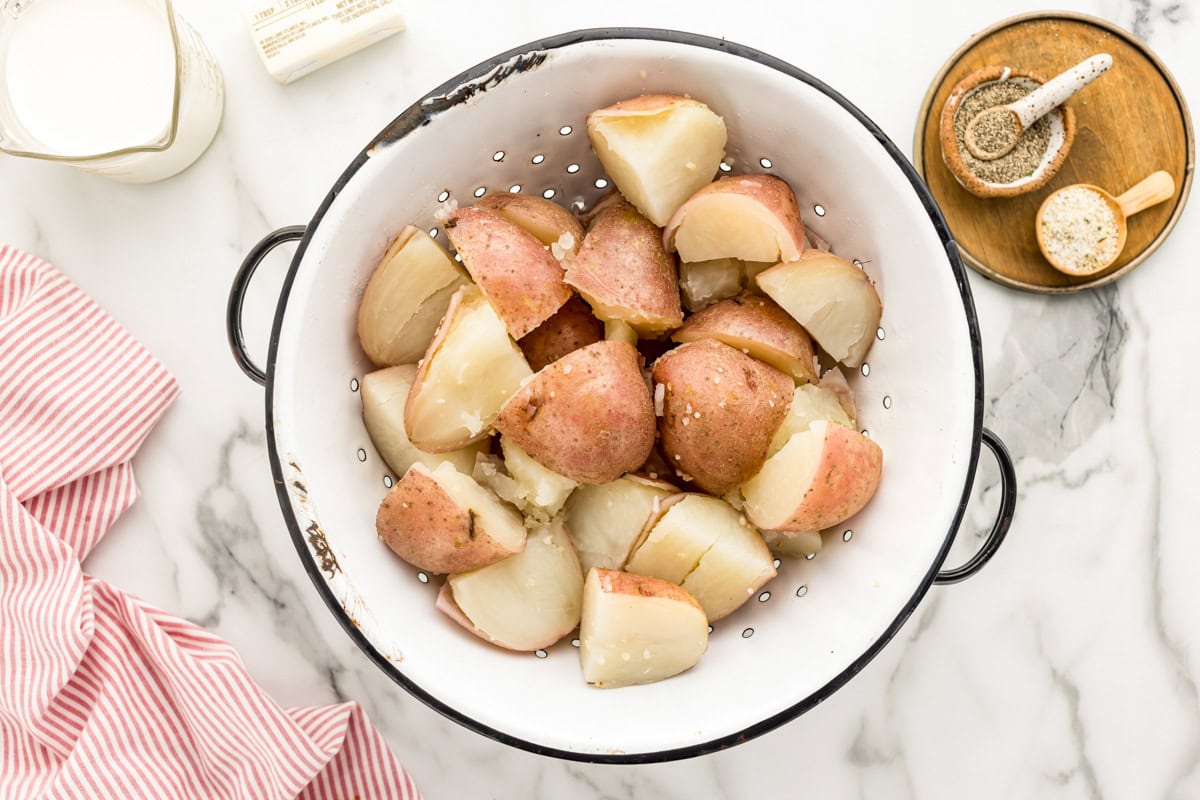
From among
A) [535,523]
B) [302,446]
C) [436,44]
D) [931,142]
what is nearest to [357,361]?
[302,446]

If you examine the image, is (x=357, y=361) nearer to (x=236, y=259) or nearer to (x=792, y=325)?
(x=236, y=259)

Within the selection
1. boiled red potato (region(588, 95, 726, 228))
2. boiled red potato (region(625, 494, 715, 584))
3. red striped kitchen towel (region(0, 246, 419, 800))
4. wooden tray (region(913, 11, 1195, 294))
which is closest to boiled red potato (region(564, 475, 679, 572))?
boiled red potato (region(625, 494, 715, 584))

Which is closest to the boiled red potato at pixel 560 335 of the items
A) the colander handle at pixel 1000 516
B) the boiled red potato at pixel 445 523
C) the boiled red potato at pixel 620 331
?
the boiled red potato at pixel 620 331

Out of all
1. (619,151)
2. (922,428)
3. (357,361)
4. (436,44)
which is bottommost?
(922,428)

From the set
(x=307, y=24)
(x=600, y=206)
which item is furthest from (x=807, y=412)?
(x=307, y=24)

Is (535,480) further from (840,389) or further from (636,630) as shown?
(840,389)

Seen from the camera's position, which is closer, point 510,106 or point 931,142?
point 510,106
